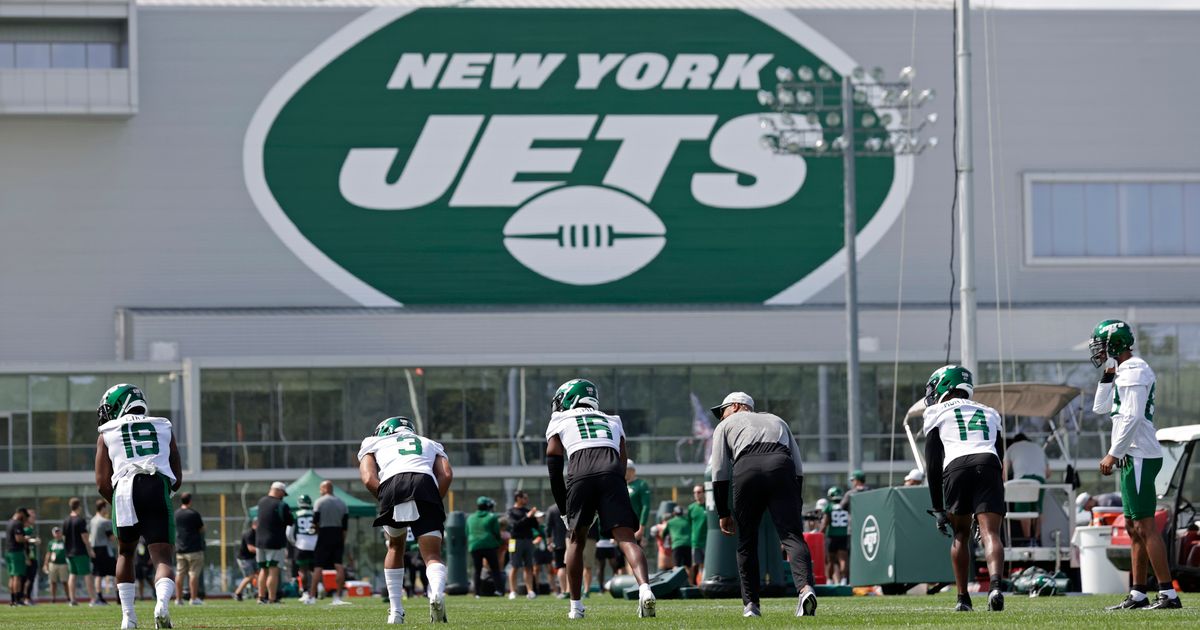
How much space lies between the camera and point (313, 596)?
29.2 meters

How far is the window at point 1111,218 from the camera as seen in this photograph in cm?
5984

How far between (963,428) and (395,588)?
4340 millimetres

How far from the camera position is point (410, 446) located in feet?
49.4

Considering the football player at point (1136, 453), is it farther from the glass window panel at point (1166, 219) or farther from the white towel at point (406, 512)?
the glass window panel at point (1166, 219)

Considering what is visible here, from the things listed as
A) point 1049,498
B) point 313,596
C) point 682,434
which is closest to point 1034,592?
point 1049,498

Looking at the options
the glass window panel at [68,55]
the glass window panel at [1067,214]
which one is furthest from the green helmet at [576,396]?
the glass window panel at [1067,214]

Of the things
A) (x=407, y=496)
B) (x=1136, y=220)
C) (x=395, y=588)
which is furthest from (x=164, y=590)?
(x=1136, y=220)

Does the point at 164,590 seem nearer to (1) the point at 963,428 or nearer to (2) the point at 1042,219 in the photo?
(1) the point at 963,428

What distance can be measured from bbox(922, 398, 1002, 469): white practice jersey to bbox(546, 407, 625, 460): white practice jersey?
7.42 feet

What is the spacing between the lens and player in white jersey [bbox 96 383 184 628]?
47.4ft

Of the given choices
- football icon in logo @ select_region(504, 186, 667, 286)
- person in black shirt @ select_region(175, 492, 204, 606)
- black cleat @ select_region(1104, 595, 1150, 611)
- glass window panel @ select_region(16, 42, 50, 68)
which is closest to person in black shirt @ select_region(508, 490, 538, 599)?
person in black shirt @ select_region(175, 492, 204, 606)

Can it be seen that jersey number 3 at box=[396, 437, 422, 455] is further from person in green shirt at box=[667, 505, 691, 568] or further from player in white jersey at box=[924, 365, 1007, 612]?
person in green shirt at box=[667, 505, 691, 568]

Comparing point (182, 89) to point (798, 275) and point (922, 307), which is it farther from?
→ point (922, 307)

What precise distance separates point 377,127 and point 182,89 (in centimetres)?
552
